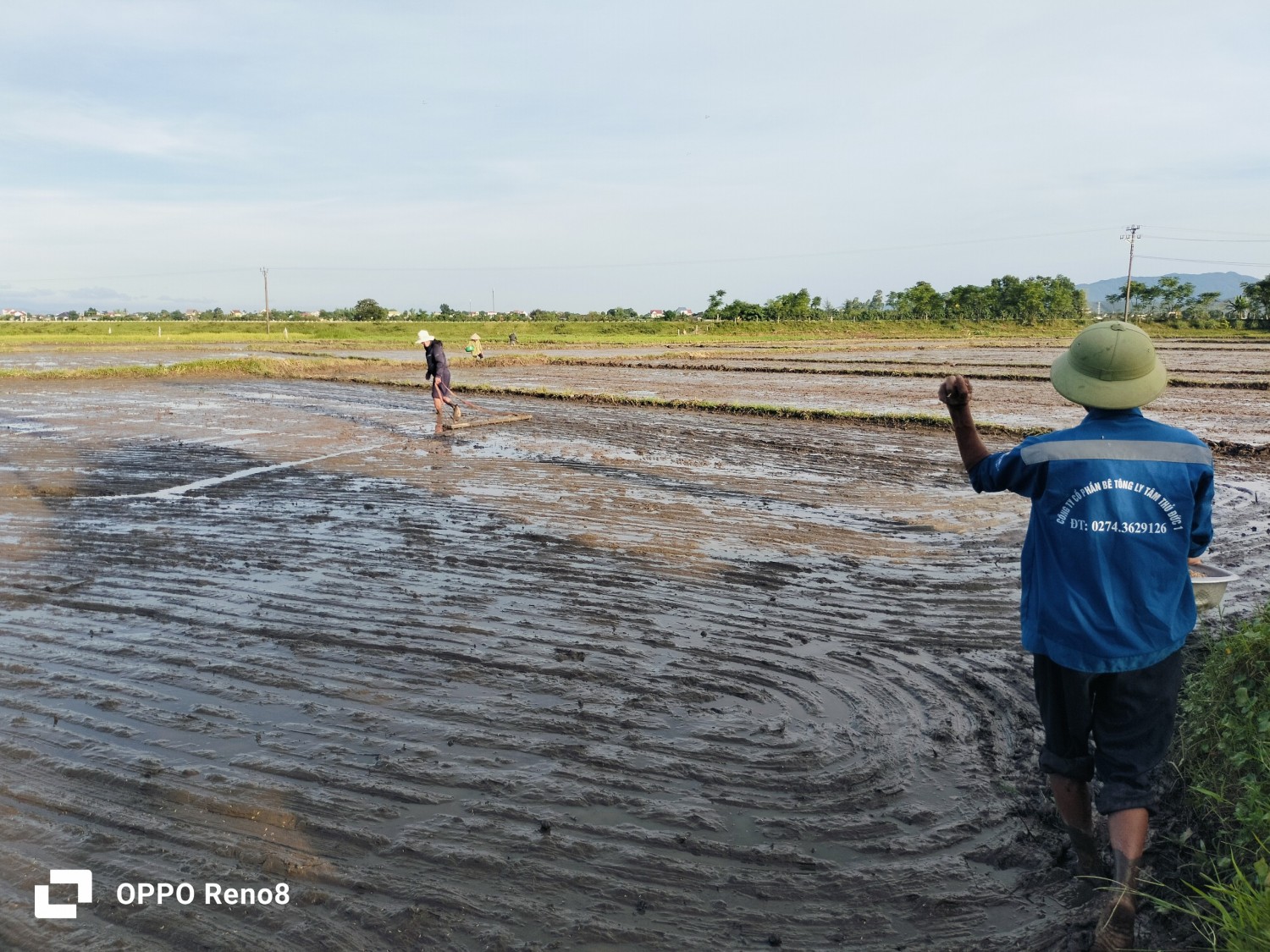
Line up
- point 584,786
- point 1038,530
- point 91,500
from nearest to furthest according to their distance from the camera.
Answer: point 1038,530 < point 584,786 < point 91,500

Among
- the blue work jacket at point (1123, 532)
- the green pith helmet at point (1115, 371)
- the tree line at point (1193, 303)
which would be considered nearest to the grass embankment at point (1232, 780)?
the blue work jacket at point (1123, 532)

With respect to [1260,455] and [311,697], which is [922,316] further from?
[311,697]

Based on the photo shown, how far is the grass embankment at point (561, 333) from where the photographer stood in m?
54.8

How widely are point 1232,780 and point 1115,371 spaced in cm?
181

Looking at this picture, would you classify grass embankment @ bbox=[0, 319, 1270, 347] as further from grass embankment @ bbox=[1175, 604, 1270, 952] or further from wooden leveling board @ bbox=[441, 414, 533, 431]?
grass embankment @ bbox=[1175, 604, 1270, 952]

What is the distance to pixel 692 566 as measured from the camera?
716 centimetres

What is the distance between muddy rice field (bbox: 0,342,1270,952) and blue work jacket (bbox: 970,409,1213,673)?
942 millimetres

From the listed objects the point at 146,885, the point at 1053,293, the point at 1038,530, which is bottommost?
the point at 146,885

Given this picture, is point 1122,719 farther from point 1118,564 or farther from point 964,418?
point 964,418

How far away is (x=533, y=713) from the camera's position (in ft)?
14.7

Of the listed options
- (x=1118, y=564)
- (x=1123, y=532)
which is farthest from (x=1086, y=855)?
(x=1123, y=532)

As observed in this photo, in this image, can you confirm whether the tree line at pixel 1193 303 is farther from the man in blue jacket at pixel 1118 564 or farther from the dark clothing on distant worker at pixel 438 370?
the man in blue jacket at pixel 1118 564

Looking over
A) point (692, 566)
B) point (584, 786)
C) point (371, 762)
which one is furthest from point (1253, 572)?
point (371, 762)

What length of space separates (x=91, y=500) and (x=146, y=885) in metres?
7.90
